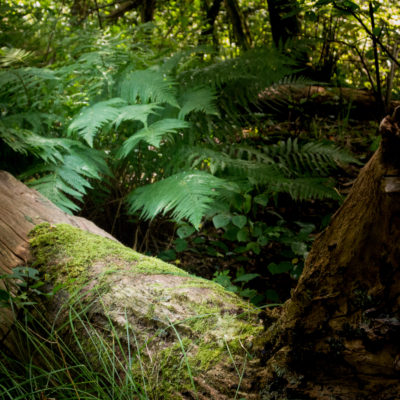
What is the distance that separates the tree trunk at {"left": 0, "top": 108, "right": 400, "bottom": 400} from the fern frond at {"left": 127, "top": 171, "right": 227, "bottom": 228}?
40 centimetres

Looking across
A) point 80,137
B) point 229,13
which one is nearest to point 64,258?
point 80,137

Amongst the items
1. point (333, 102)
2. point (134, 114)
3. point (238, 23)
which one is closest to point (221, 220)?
point (134, 114)

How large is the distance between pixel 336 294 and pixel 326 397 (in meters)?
0.25

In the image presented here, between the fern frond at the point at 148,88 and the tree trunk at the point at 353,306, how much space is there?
1.77 m

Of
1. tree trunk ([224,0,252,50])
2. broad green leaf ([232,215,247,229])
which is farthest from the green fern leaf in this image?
tree trunk ([224,0,252,50])

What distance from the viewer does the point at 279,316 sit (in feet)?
3.60

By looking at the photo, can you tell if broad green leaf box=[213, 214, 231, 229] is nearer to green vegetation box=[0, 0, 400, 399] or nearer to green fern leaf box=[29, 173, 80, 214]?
green vegetation box=[0, 0, 400, 399]

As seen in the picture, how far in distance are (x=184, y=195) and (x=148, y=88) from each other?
96cm

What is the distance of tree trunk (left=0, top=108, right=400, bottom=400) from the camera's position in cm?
82

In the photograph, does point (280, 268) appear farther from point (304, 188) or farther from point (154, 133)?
point (154, 133)

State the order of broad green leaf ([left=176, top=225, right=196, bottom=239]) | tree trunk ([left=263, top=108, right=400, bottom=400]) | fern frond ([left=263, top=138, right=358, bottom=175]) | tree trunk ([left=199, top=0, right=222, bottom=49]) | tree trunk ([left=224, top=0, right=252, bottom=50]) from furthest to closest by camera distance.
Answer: tree trunk ([left=199, top=0, right=222, bottom=49]) < tree trunk ([left=224, top=0, right=252, bottom=50]) < fern frond ([left=263, top=138, right=358, bottom=175]) < broad green leaf ([left=176, top=225, right=196, bottom=239]) < tree trunk ([left=263, top=108, right=400, bottom=400])

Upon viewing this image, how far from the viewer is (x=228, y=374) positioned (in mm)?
1034

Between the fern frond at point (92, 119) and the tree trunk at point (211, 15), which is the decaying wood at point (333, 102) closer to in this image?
the tree trunk at point (211, 15)

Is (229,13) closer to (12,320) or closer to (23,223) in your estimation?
(23,223)
